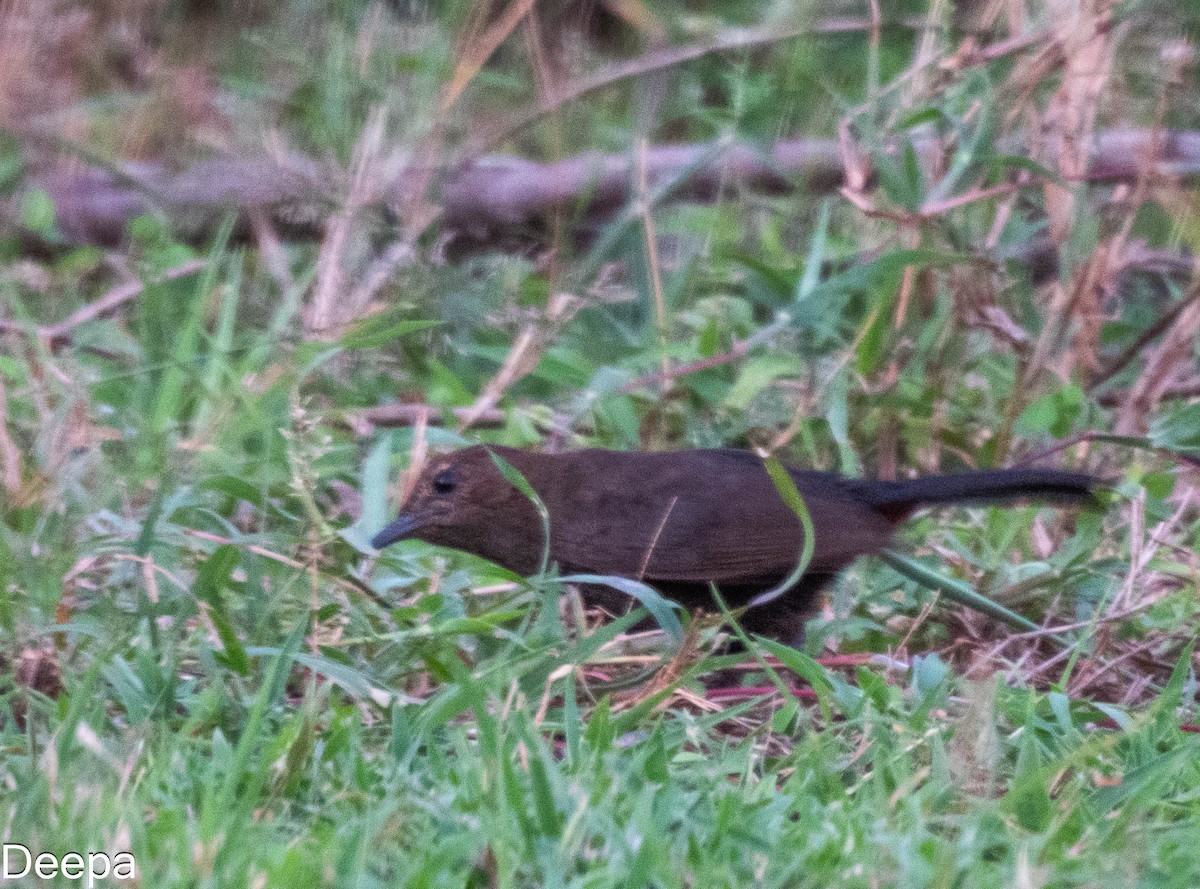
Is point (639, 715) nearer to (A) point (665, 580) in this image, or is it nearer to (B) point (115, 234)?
(A) point (665, 580)

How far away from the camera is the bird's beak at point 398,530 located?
4211mm

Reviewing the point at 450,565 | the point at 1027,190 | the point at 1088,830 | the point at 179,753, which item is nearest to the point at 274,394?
the point at 450,565

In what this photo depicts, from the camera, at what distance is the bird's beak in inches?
166

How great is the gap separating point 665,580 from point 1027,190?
80.9 inches

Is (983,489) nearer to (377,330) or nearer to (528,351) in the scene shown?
(528,351)

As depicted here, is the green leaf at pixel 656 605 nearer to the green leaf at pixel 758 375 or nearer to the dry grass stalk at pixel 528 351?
the green leaf at pixel 758 375

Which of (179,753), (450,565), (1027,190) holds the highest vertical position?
(1027,190)

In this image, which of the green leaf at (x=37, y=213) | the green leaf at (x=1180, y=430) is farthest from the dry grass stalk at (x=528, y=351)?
the green leaf at (x=37, y=213)

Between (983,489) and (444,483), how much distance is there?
1440 millimetres

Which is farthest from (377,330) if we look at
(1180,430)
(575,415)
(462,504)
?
(1180,430)

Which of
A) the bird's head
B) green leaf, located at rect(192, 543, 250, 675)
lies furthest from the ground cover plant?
the bird's head

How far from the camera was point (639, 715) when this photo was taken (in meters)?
3.13

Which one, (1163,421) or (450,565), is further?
(1163,421)

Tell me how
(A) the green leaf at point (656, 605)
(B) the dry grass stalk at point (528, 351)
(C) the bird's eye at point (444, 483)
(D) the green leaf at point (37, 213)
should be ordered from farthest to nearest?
(D) the green leaf at point (37, 213), (B) the dry grass stalk at point (528, 351), (C) the bird's eye at point (444, 483), (A) the green leaf at point (656, 605)
